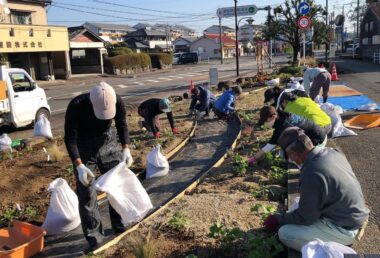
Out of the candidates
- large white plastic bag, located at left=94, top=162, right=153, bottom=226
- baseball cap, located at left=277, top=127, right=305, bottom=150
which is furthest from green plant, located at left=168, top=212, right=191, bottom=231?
baseball cap, located at left=277, top=127, right=305, bottom=150

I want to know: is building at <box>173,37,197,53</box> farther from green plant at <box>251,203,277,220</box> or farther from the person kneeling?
the person kneeling

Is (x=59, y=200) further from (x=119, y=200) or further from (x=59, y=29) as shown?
(x=59, y=29)

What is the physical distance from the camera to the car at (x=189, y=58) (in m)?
55.6

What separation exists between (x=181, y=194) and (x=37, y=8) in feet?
109

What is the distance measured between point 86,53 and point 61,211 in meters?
38.1

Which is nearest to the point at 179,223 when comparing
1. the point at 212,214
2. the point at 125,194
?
the point at 212,214

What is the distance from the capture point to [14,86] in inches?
446

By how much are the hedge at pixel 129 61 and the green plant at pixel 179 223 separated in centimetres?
3685

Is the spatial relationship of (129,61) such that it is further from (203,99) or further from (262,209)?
(262,209)

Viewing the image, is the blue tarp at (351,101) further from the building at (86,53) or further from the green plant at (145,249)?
the building at (86,53)

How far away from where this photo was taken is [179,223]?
179 inches

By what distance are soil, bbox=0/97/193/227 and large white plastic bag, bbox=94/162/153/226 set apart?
1708 millimetres

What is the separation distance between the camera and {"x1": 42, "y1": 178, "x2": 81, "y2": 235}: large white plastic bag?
486cm

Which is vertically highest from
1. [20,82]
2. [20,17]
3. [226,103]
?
[20,17]
